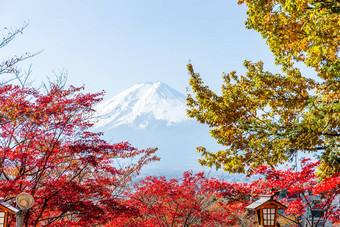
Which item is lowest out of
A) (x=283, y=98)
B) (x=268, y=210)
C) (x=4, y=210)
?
(x=4, y=210)

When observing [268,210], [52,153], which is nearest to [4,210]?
[52,153]

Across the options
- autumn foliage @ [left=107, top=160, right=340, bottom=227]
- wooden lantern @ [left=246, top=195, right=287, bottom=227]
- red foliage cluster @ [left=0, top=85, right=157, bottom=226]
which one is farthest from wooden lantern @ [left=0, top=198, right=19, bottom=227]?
wooden lantern @ [left=246, top=195, right=287, bottom=227]

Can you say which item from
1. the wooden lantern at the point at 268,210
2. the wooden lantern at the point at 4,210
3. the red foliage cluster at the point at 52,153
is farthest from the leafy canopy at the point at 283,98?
the wooden lantern at the point at 4,210

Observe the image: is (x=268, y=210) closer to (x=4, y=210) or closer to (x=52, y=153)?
(x=4, y=210)

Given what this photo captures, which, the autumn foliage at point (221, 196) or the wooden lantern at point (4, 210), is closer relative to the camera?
the wooden lantern at point (4, 210)

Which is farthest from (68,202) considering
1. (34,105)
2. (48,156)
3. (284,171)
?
(284,171)

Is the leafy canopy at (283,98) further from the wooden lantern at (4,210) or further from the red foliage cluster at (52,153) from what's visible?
the wooden lantern at (4,210)

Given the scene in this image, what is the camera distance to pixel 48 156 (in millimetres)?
6680

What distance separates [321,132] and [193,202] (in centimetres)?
530

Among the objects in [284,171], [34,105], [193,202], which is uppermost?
[34,105]

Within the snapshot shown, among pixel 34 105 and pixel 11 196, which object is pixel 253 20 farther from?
pixel 11 196

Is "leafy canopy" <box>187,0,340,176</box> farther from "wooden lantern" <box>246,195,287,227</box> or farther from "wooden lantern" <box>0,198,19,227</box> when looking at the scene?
"wooden lantern" <box>0,198,19,227</box>

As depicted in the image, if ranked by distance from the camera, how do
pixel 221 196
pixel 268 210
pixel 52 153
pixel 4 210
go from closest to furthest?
1. pixel 4 210
2. pixel 268 210
3. pixel 52 153
4. pixel 221 196

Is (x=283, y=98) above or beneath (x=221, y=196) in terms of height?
above
